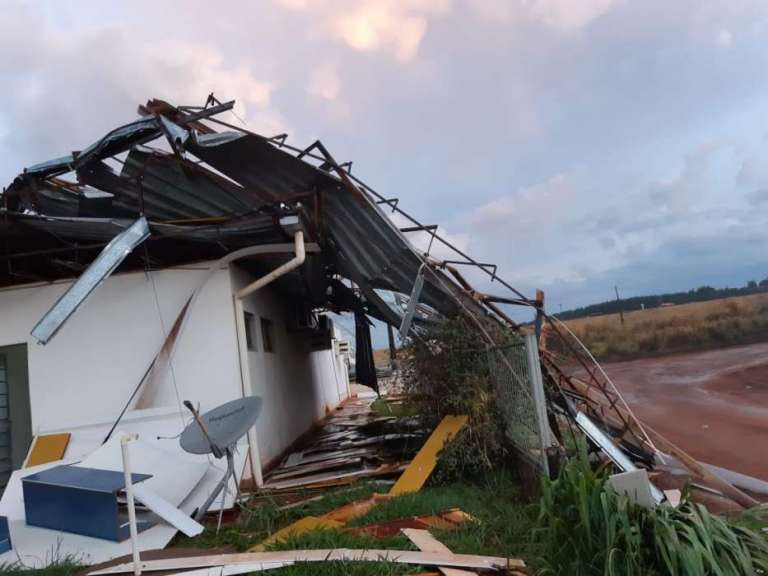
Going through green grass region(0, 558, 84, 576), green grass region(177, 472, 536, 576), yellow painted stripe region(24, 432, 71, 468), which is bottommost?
green grass region(177, 472, 536, 576)

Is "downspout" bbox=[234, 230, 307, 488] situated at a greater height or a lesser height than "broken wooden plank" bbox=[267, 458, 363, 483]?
greater

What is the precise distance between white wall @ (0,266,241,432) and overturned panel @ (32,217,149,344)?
4.18 ft

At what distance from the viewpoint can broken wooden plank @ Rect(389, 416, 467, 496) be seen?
575cm

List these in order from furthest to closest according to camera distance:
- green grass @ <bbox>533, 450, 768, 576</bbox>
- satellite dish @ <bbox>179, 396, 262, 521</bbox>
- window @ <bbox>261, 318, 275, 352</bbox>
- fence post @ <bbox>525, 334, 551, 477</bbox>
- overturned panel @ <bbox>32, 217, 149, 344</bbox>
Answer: window @ <bbox>261, 318, 275, 352</bbox>, overturned panel @ <bbox>32, 217, 149, 344</bbox>, satellite dish @ <bbox>179, 396, 262, 521</bbox>, fence post @ <bbox>525, 334, 551, 477</bbox>, green grass @ <bbox>533, 450, 768, 576</bbox>

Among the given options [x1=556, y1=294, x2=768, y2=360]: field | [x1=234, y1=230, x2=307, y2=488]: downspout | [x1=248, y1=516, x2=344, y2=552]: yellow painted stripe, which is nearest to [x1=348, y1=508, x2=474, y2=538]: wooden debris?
[x1=248, y1=516, x2=344, y2=552]: yellow painted stripe

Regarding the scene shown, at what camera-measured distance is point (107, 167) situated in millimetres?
6133

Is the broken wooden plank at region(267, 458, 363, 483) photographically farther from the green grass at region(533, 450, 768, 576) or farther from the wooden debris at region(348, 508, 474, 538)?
the green grass at region(533, 450, 768, 576)

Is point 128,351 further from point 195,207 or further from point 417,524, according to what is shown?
point 417,524

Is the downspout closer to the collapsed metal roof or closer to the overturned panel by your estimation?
the collapsed metal roof

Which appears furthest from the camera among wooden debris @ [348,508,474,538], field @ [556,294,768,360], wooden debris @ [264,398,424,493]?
field @ [556,294,768,360]

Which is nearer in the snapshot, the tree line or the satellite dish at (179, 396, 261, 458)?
the satellite dish at (179, 396, 261, 458)

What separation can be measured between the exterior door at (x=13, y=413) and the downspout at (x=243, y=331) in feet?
10.4

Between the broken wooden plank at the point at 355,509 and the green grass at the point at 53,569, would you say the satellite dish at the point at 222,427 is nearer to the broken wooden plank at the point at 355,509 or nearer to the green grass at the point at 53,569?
the broken wooden plank at the point at 355,509

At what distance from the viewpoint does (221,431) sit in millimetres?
5234
